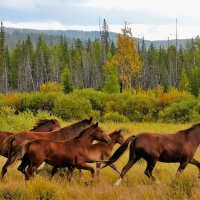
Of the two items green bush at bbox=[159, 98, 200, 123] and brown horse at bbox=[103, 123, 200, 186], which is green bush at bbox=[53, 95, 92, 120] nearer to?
green bush at bbox=[159, 98, 200, 123]

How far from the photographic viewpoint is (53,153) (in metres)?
10.2

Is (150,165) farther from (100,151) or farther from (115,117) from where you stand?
(115,117)

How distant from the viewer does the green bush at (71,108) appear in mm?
38156

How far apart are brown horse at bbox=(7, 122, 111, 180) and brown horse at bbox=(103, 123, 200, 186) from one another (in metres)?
0.77

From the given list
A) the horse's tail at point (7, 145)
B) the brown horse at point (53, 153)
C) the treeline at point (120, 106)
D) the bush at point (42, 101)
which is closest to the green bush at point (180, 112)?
the treeline at point (120, 106)

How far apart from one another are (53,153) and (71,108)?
28246 mm

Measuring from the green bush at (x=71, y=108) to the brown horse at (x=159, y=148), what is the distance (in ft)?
87.9

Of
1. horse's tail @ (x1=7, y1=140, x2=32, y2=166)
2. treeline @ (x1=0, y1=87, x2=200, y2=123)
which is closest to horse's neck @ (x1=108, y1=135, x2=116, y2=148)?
horse's tail @ (x1=7, y1=140, x2=32, y2=166)

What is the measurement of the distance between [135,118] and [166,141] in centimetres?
2730

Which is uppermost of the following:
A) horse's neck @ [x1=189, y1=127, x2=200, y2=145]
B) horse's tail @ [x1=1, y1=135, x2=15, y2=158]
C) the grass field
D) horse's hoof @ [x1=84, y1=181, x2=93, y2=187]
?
horse's neck @ [x1=189, y1=127, x2=200, y2=145]

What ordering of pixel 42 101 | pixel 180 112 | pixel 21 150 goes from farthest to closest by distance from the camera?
pixel 42 101, pixel 180 112, pixel 21 150

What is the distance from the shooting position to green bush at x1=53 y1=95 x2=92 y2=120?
38156mm

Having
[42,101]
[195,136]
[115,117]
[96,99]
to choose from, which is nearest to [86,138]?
[195,136]

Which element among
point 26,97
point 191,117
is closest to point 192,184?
point 191,117
